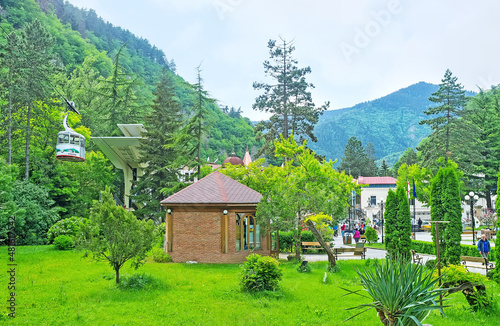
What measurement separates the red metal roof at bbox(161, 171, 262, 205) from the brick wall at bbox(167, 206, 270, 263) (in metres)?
0.41

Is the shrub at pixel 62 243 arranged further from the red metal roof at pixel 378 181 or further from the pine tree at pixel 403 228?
the red metal roof at pixel 378 181

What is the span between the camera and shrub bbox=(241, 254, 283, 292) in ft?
41.0

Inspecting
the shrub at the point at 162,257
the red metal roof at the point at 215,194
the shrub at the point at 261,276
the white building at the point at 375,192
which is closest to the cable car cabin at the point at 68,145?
the red metal roof at the point at 215,194

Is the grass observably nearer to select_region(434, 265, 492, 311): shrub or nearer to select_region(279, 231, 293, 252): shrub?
select_region(434, 265, 492, 311): shrub

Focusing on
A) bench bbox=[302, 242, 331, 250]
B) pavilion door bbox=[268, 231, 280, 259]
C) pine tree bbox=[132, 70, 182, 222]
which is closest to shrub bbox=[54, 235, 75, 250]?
pine tree bbox=[132, 70, 182, 222]

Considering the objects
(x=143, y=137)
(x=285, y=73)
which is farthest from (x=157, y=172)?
(x=285, y=73)

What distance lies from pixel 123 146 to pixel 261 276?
26.9m

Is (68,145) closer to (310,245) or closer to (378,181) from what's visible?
(310,245)

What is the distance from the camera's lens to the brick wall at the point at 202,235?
20.0 m

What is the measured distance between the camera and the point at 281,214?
1872cm

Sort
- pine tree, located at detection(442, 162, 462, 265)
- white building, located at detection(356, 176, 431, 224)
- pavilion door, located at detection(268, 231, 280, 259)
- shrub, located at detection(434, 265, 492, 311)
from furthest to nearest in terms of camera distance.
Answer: white building, located at detection(356, 176, 431, 224)
pavilion door, located at detection(268, 231, 280, 259)
pine tree, located at detection(442, 162, 462, 265)
shrub, located at detection(434, 265, 492, 311)

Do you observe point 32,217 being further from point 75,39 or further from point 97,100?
point 75,39

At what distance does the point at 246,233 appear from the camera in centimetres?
2128

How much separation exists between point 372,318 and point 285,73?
3405 centimetres
